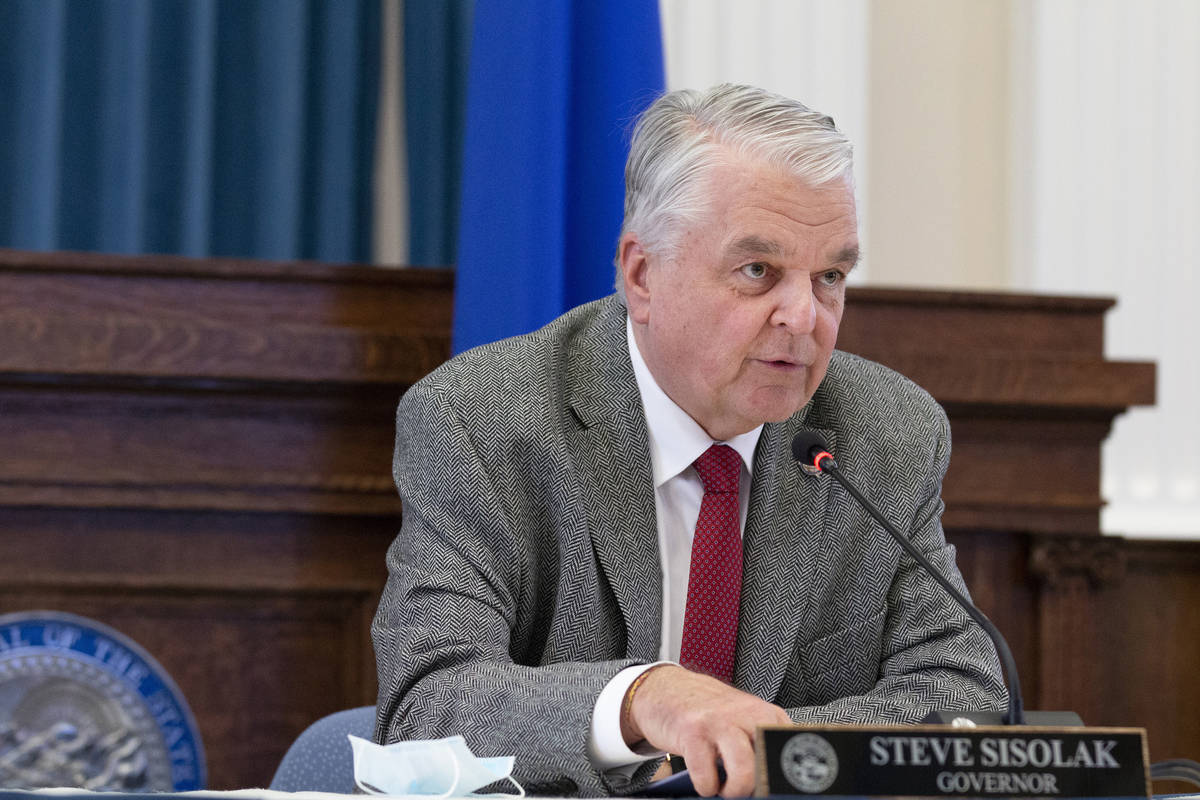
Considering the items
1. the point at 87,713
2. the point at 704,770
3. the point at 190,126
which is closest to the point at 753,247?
the point at 704,770

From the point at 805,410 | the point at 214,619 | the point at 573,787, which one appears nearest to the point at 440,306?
the point at 214,619

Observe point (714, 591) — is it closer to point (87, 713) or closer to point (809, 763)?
point (809, 763)

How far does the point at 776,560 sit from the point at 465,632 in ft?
1.37

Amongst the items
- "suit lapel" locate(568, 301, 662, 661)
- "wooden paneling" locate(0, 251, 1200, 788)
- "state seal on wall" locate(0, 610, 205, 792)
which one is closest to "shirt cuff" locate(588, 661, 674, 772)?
"suit lapel" locate(568, 301, 662, 661)

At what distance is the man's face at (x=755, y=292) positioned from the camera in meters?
1.59

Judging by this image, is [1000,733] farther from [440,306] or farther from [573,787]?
[440,306]

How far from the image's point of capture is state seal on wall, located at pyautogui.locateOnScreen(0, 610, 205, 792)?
2.22m

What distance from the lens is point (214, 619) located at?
8.17ft

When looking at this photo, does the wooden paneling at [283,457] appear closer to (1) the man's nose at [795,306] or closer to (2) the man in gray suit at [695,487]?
(2) the man in gray suit at [695,487]

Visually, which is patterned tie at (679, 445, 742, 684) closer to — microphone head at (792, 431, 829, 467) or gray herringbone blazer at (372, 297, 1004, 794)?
gray herringbone blazer at (372, 297, 1004, 794)

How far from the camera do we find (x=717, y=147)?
1614 millimetres

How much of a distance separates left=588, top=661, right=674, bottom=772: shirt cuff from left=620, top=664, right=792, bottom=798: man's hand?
11 mm

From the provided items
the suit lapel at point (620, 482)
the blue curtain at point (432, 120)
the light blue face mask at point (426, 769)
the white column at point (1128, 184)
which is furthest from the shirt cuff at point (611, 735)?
the white column at point (1128, 184)

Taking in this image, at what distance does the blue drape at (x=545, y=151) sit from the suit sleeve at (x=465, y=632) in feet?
2.75
